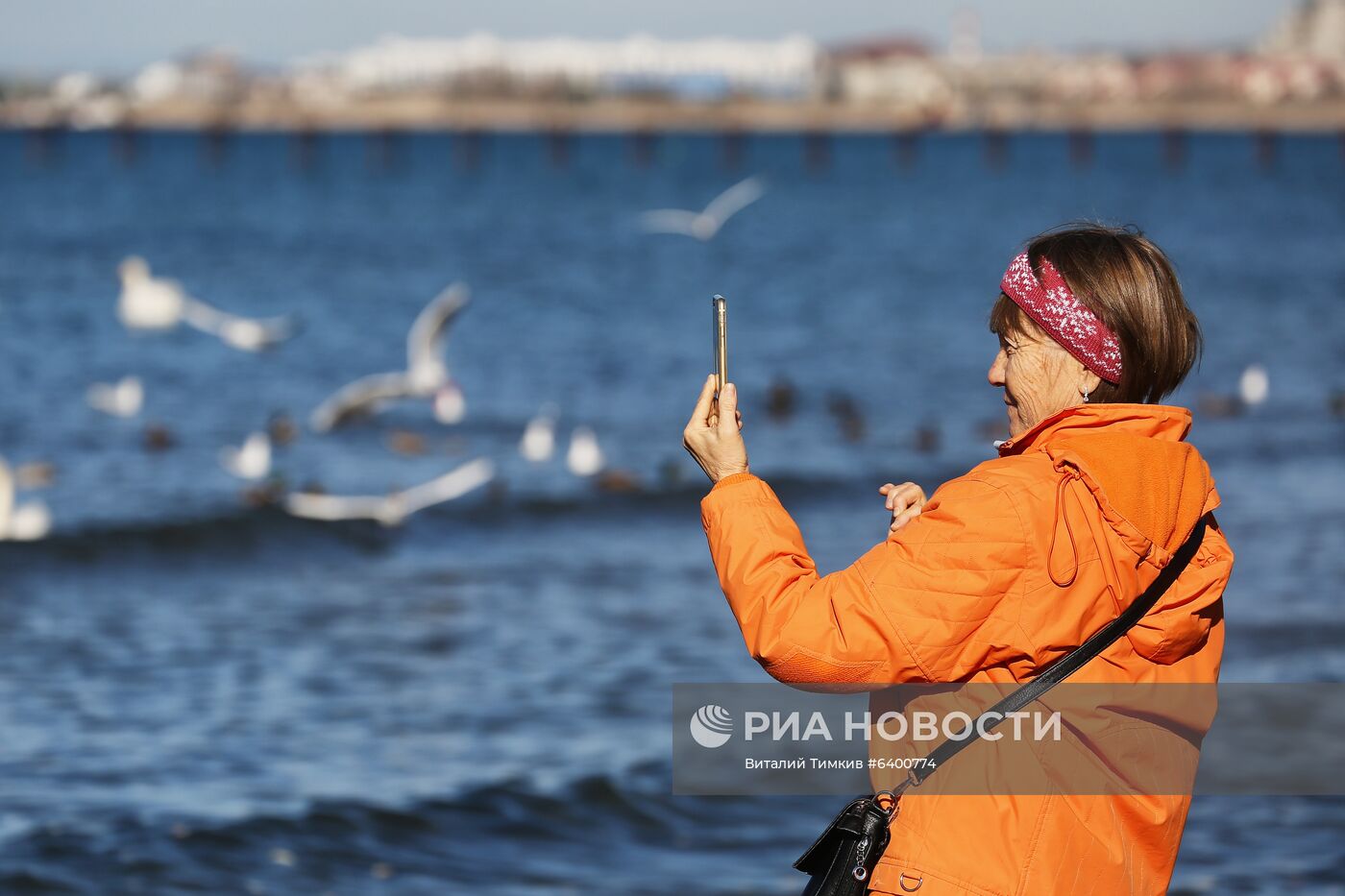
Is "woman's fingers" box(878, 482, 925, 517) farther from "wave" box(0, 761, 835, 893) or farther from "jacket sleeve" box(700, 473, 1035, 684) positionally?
"wave" box(0, 761, 835, 893)

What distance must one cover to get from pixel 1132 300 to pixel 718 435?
1.95 ft

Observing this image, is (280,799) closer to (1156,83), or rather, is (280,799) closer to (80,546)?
(80,546)

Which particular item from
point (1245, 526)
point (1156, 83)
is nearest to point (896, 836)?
point (1245, 526)

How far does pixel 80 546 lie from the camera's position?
45.3 feet

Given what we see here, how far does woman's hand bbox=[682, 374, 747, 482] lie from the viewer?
2426 millimetres

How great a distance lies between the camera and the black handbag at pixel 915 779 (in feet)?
7.52

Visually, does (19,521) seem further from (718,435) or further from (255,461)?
(718,435)

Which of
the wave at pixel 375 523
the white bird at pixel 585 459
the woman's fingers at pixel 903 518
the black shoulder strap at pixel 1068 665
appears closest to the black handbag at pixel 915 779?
the black shoulder strap at pixel 1068 665

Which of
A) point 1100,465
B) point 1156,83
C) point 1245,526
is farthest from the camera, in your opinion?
point 1156,83

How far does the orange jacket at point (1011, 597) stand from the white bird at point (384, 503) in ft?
39.9

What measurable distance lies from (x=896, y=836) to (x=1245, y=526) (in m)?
11.9

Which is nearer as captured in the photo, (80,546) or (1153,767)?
(1153,767)

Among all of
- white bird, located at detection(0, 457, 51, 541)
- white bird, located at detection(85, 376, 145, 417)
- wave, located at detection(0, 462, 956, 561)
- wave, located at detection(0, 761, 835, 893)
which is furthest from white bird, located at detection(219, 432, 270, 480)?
wave, located at detection(0, 761, 835, 893)

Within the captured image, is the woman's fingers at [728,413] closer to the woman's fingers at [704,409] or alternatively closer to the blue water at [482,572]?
the woman's fingers at [704,409]
